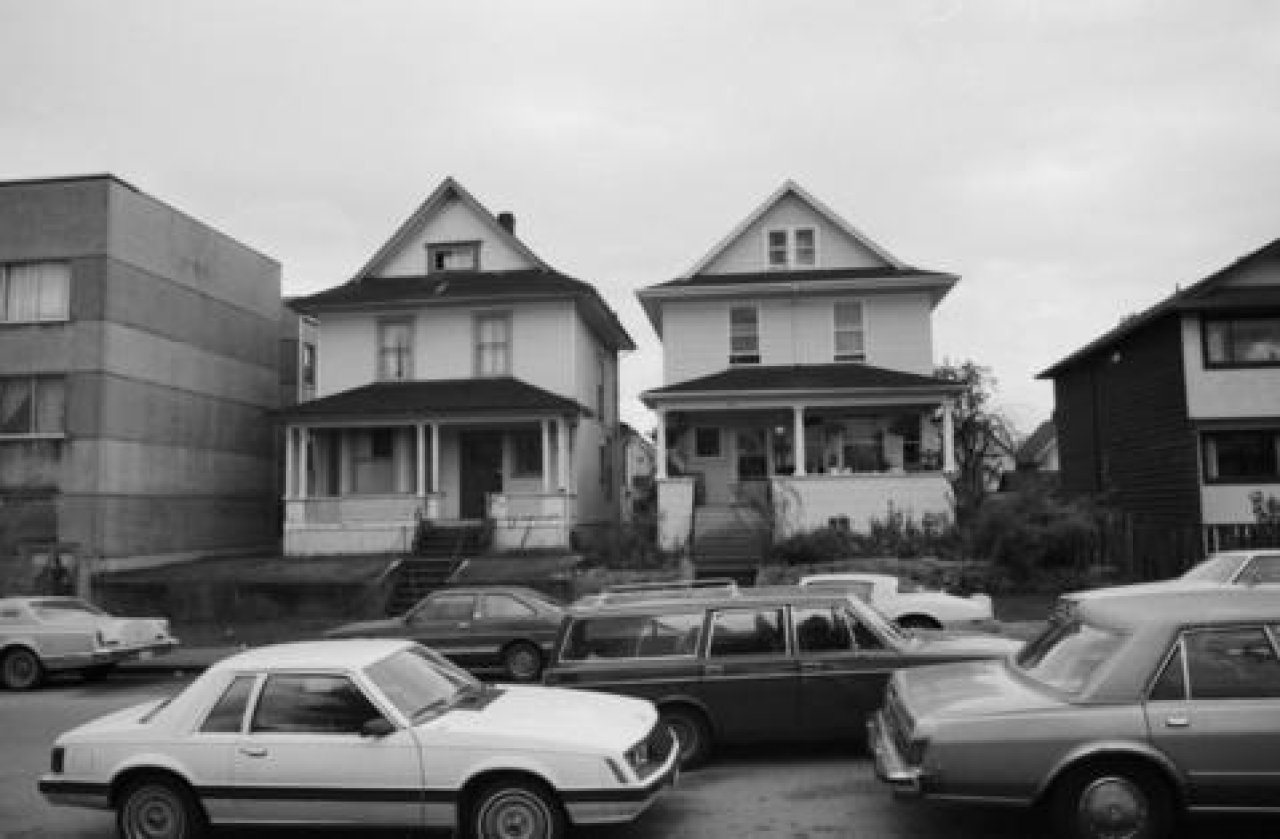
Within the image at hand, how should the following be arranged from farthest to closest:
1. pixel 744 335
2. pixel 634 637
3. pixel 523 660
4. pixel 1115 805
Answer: pixel 744 335 < pixel 523 660 < pixel 634 637 < pixel 1115 805

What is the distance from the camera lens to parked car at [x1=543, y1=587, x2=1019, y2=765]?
8.98 m

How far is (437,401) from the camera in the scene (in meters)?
A: 26.0

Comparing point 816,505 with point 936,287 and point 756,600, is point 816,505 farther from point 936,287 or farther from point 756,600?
point 756,600

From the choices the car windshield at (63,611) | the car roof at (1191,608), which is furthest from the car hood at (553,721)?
the car windshield at (63,611)

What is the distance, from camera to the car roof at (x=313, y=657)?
6949 mm

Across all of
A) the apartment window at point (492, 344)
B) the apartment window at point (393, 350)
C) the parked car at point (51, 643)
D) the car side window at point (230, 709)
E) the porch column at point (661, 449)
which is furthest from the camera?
the apartment window at point (393, 350)

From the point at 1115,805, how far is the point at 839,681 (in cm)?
309

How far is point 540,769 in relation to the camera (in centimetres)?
634

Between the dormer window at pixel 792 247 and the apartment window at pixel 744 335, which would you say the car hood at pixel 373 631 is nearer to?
the apartment window at pixel 744 335

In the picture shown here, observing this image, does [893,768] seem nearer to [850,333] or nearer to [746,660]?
[746,660]

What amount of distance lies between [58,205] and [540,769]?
2414cm

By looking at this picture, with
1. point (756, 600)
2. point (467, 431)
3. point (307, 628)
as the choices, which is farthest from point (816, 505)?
point (756, 600)

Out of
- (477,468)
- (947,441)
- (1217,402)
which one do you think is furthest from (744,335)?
(1217,402)

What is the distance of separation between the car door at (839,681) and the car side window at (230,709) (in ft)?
14.8
